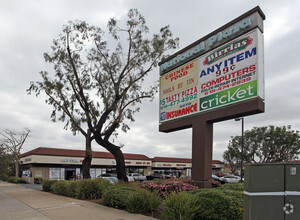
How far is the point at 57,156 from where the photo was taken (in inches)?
1757

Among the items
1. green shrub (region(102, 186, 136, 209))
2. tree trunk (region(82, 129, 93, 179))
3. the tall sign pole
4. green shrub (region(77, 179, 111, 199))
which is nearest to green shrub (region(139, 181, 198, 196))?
the tall sign pole

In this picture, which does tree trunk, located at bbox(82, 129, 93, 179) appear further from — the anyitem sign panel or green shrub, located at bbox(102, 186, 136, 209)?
green shrub, located at bbox(102, 186, 136, 209)

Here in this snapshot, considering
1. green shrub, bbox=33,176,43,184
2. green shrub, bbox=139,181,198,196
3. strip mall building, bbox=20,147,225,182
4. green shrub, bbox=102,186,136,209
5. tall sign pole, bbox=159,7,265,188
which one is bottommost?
green shrub, bbox=33,176,43,184

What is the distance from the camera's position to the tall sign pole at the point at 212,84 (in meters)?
10.4

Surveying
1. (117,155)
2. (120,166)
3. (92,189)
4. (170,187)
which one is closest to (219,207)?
(170,187)

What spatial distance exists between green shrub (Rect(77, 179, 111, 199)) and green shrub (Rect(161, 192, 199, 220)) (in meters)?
7.44

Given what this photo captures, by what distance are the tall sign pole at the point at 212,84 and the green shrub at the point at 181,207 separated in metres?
4.04

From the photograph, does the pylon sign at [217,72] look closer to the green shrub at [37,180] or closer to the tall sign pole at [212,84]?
the tall sign pole at [212,84]

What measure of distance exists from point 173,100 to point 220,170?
→ 60496mm

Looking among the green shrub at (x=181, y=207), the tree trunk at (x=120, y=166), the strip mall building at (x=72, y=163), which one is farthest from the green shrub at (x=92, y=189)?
the strip mall building at (x=72, y=163)

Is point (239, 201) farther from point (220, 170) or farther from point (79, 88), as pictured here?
point (220, 170)

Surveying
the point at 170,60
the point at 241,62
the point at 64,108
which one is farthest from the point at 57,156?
the point at 241,62

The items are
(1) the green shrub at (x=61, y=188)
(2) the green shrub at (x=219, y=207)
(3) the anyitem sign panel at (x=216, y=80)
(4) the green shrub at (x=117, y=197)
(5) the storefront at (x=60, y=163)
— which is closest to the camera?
(2) the green shrub at (x=219, y=207)

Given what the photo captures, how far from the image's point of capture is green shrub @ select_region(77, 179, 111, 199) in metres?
14.7
